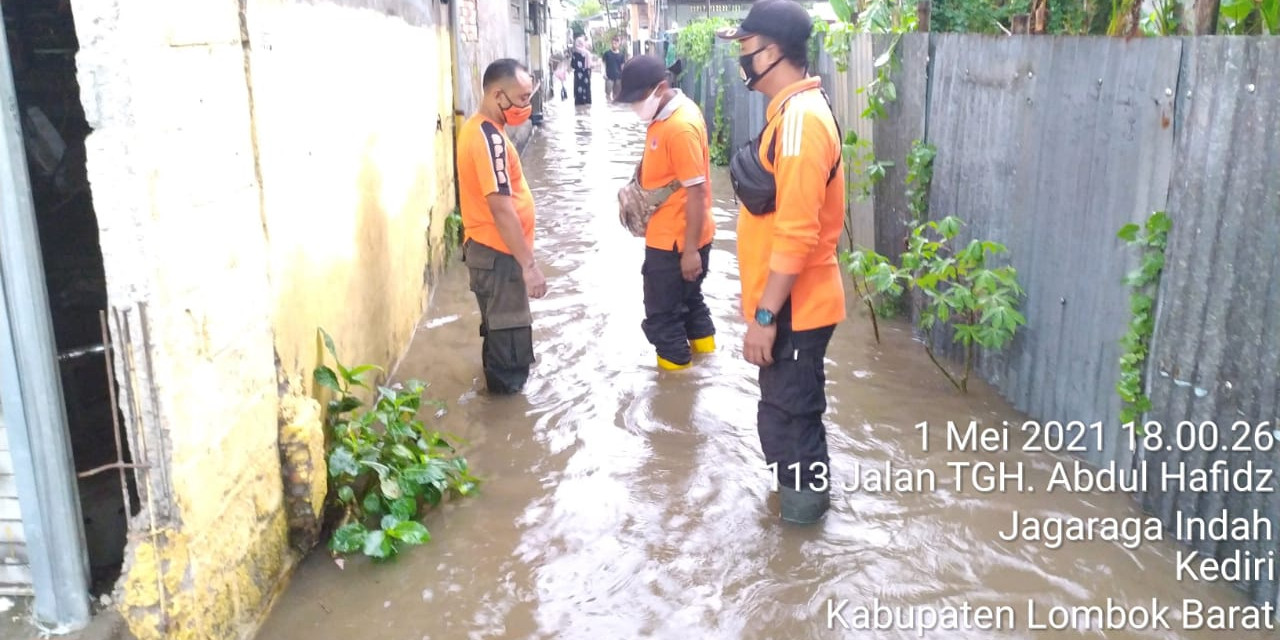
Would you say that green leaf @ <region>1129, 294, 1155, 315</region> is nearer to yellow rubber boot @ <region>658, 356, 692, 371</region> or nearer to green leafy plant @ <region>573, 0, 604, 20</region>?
yellow rubber boot @ <region>658, 356, 692, 371</region>

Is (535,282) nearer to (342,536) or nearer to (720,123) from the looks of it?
(342,536)

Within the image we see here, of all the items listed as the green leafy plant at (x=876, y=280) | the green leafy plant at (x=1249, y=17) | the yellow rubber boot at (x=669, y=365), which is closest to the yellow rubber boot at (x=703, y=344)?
the yellow rubber boot at (x=669, y=365)

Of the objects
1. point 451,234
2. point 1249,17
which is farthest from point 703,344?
point 1249,17

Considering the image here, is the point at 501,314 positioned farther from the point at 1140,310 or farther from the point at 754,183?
the point at 1140,310

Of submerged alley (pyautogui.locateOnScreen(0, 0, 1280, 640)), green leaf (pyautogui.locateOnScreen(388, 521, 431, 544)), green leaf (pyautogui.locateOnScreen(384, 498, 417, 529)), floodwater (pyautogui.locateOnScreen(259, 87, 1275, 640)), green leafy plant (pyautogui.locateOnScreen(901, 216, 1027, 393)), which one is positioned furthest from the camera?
green leafy plant (pyautogui.locateOnScreen(901, 216, 1027, 393))

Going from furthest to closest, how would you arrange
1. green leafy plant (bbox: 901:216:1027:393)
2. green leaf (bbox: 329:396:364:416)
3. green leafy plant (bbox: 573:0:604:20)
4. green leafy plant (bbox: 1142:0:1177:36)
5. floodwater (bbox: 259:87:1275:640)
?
1. green leafy plant (bbox: 573:0:604:20)
2. green leafy plant (bbox: 901:216:1027:393)
3. green leafy plant (bbox: 1142:0:1177:36)
4. green leaf (bbox: 329:396:364:416)
5. floodwater (bbox: 259:87:1275:640)

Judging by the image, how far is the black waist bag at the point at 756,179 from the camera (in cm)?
349

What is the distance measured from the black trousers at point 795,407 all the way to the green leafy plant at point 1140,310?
113 cm

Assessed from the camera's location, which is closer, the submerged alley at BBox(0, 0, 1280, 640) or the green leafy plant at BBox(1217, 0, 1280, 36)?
the submerged alley at BBox(0, 0, 1280, 640)

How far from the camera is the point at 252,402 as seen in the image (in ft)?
10.1

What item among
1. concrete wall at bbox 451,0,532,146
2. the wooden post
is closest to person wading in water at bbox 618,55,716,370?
the wooden post

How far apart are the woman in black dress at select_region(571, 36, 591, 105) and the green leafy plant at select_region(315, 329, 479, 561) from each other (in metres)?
21.3

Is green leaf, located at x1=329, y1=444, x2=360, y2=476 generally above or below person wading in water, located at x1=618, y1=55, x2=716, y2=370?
below

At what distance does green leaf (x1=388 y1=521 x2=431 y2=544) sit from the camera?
11.7 feet
